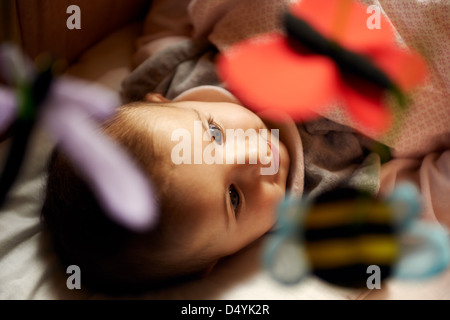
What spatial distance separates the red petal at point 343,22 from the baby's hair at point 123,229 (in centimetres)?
19

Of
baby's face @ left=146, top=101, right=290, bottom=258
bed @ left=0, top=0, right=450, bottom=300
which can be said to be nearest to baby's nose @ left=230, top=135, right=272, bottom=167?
baby's face @ left=146, top=101, right=290, bottom=258

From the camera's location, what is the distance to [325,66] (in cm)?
43

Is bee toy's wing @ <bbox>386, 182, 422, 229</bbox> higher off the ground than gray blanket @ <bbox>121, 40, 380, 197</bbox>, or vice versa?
gray blanket @ <bbox>121, 40, 380, 197</bbox>

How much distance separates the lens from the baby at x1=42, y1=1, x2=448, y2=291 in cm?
47

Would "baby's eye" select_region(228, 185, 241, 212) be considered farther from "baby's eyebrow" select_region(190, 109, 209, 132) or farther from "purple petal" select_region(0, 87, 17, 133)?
"purple petal" select_region(0, 87, 17, 133)

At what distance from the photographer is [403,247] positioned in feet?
1.65

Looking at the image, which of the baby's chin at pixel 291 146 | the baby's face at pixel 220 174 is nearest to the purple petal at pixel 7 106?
the baby's face at pixel 220 174

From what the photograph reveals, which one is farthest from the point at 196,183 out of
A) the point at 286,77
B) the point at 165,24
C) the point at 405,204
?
the point at 165,24

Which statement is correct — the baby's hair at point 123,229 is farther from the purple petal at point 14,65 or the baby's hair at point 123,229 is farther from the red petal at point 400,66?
the red petal at point 400,66

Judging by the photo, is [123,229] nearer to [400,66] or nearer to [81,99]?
[81,99]

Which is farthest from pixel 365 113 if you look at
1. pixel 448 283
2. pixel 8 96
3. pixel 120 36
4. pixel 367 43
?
pixel 120 36

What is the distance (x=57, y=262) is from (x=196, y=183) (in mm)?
207

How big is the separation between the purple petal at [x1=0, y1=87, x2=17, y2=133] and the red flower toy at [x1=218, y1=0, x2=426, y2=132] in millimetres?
217

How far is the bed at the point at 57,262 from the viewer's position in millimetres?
501
